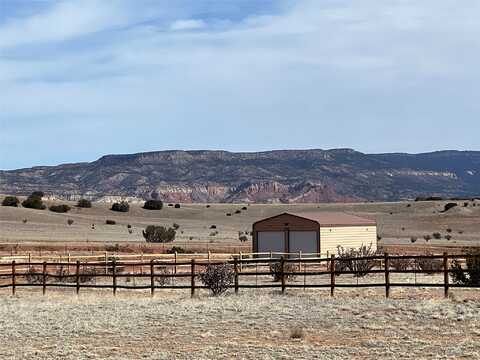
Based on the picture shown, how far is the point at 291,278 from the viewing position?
36500mm

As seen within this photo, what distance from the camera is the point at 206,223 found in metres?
112

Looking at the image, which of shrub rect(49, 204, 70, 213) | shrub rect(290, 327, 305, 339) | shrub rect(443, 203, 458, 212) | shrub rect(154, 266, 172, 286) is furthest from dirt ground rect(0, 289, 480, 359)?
shrub rect(443, 203, 458, 212)

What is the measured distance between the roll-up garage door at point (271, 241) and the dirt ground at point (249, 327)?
21406 mm

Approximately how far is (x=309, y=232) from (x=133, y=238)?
32.7 meters

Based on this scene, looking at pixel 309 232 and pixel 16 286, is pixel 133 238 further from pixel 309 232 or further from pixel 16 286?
pixel 16 286

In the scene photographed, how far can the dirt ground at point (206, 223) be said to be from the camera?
7788 centimetres

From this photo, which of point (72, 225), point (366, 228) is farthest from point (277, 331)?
point (72, 225)

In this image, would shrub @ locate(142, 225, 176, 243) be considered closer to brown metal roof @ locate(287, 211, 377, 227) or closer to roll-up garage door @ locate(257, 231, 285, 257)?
brown metal roof @ locate(287, 211, 377, 227)

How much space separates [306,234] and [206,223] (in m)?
62.6

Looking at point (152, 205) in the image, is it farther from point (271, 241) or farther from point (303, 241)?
point (303, 241)

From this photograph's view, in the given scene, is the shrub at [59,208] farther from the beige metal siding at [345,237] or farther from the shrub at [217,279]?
the shrub at [217,279]

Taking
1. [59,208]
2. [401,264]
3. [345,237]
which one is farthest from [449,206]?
[401,264]

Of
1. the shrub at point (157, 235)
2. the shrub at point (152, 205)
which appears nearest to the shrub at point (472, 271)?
the shrub at point (157, 235)

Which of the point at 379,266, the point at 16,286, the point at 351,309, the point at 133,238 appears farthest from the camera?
the point at 133,238
